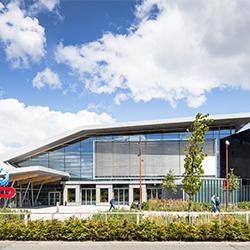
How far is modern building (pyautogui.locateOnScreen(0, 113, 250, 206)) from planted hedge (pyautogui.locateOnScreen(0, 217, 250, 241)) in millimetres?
20804

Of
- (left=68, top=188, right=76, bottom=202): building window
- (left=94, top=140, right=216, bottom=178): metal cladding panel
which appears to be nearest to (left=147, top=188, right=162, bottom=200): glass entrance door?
(left=94, top=140, right=216, bottom=178): metal cladding panel

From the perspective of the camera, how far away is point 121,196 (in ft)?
110

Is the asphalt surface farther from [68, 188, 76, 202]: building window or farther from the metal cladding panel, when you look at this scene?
[68, 188, 76, 202]: building window

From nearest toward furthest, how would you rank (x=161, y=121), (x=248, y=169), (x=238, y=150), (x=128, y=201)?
(x=248, y=169), (x=238, y=150), (x=161, y=121), (x=128, y=201)

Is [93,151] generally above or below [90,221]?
above

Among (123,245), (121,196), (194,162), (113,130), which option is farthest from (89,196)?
(123,245)

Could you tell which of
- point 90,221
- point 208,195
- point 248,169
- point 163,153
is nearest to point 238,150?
point 248,169

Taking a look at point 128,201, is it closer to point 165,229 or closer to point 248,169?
point 248,169

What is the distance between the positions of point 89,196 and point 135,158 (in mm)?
8164

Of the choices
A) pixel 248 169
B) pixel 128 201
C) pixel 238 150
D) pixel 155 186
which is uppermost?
pixel 238 150

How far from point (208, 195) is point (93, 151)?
1551 centimetres

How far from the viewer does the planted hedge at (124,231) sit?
35.8ft

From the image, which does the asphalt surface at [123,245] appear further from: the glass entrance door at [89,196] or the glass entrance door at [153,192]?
the glass entrance door at [89,196]

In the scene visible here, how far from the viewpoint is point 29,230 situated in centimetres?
1111
